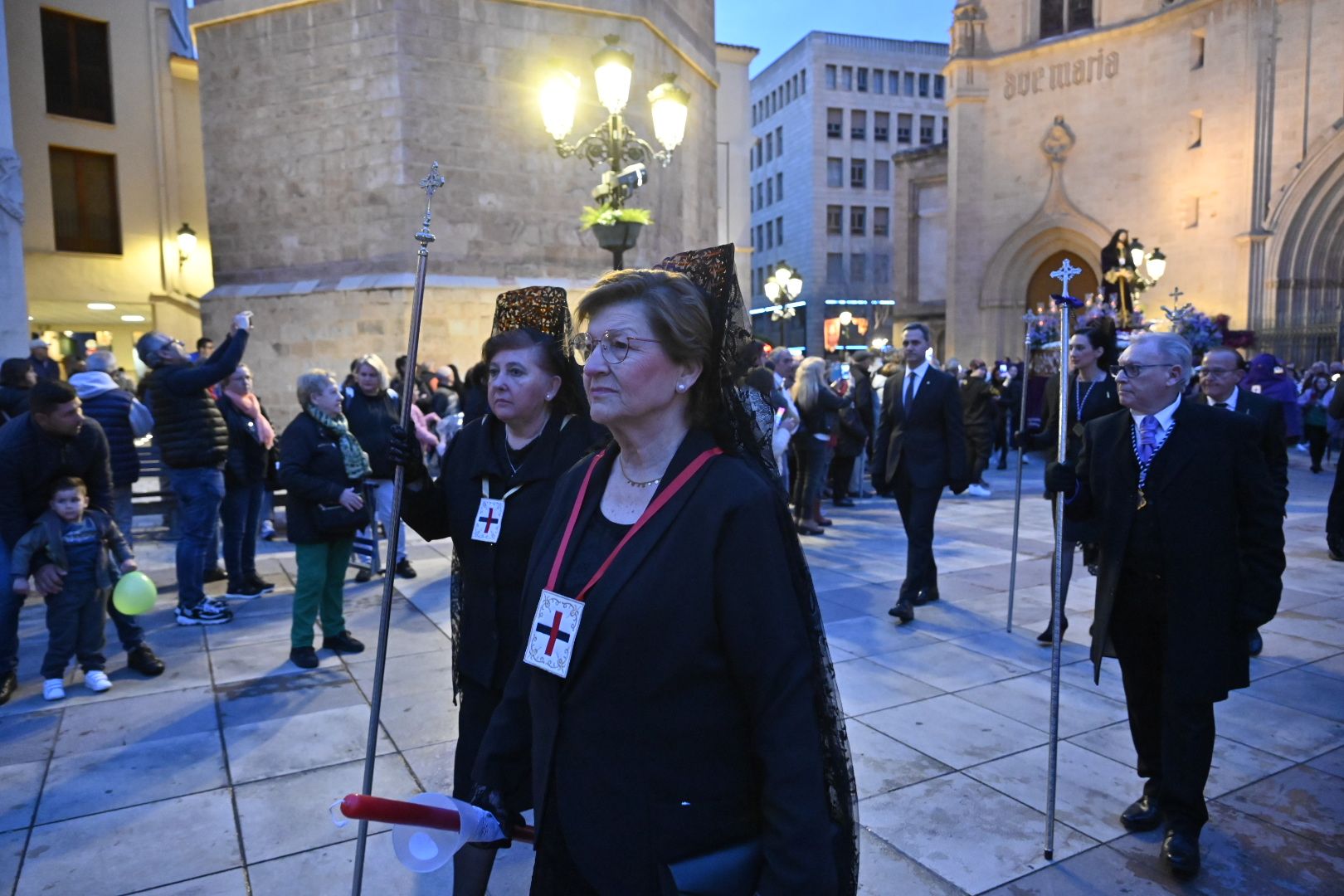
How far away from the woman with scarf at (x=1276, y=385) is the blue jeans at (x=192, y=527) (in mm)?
13005

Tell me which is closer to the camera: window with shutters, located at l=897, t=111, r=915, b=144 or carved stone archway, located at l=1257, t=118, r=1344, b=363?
carved stone archway, located at l=1257, t=118, r=1344, b=363

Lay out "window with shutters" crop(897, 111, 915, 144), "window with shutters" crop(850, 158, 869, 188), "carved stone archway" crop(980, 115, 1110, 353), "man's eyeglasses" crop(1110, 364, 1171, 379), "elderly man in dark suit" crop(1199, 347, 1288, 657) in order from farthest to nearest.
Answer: "window with shutters" crop(897, 111, 915, 144) → "window with shutters" crop(850, 158, 869, 188) → "carved stone archway" crop(980, 115, 1110, 353) → "elderly man in dark suit" crop(1199, 347, 1288, 657) → "man's eyeglasses" crop(1110, 364, 1171, 379)

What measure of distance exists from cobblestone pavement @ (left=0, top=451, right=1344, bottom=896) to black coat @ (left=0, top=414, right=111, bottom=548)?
1.08m

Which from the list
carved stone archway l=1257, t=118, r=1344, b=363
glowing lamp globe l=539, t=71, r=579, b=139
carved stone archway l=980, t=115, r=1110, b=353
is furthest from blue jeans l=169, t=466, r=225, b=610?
carved stone archway l=980, t=115, r=1110, b=353

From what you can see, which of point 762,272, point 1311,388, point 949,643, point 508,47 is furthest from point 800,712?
point 762,272

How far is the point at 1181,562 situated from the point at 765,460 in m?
2.19

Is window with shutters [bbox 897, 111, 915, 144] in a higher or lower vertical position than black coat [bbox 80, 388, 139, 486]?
higher

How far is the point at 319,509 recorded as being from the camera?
552cm

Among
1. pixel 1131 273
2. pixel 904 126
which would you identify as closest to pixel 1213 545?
pixel 1131 273

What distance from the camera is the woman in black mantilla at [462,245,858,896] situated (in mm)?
1702

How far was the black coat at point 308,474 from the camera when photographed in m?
5.44

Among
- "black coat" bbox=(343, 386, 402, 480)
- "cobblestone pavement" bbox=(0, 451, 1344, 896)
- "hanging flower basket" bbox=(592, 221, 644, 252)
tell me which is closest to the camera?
"cobblestone pavement" bbox=(0, 451, 1344, 896)

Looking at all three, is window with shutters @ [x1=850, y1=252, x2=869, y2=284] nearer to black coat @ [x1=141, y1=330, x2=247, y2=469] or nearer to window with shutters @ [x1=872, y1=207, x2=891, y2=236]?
window with shutters @ [x1=872, y1=207, x2=891, y2=236]

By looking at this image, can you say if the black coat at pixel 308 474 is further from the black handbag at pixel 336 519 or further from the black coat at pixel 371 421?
the black coat at pixel 371 421
